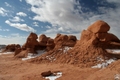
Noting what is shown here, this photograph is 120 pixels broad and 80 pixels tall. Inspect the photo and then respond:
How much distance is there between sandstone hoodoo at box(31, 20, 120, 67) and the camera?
16703 mm

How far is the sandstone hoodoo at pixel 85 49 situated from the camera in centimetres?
1670

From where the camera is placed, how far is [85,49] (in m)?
17.9

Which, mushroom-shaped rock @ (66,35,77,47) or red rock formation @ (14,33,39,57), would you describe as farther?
red rock formation @ (14,33,39,57)

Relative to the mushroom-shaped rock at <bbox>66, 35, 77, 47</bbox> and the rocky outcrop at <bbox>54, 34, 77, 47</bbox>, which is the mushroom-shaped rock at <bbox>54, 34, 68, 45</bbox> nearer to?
the rocky outcrop at <bbox>54, 34, 77, 47</bbox>

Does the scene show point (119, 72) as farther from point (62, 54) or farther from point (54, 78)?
point (62, 54)

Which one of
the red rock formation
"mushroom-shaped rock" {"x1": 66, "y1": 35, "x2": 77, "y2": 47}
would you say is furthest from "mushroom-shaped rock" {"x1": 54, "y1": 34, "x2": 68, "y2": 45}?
the red rock formation

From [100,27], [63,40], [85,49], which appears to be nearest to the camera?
[85,49]

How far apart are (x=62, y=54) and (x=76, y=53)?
2.30 metres

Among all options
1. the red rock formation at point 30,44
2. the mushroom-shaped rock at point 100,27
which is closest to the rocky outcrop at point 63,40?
the mushroom-shaped rock at point 100,27

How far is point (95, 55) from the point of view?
1684cm

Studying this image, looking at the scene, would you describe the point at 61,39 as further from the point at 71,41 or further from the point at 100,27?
the point at 100,27

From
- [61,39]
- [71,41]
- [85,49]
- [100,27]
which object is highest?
[100,27]

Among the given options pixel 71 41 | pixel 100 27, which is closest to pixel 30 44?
pixel 71 41

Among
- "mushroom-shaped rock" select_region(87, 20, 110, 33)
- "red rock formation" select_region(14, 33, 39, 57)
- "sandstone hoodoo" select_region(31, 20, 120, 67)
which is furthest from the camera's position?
"red rock formation" select_region(14, 33, 39, 57)
